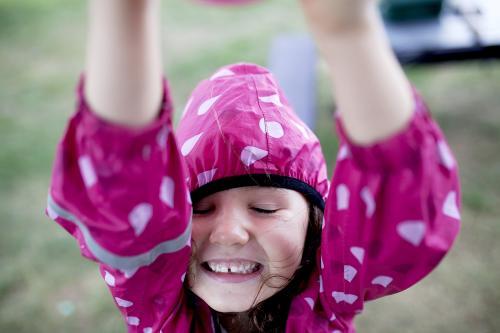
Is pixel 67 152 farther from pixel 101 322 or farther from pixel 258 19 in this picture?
pixel 258 19

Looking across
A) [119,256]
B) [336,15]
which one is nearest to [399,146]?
[336,15]

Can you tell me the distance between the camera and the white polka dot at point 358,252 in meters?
0.80

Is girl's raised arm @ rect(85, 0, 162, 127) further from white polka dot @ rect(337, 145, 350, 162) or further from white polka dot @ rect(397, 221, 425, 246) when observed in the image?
white polka dot @ rect(397, 221, 425, 246)

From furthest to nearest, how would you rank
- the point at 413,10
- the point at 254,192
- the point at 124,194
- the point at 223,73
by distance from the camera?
1. the point at 413,10
2. the point at 223,73
3. the point at 254,192
4. the point at 124,194

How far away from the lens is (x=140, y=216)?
0.75 meters

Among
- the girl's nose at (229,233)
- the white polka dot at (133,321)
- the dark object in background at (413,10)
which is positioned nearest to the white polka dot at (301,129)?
the girl's nose at (229,233)

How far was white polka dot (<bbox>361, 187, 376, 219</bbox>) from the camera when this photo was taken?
74 cm

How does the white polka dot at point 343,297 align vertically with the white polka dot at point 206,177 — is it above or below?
below

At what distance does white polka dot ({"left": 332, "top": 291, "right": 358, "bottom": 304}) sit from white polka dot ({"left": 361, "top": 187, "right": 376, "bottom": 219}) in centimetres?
21

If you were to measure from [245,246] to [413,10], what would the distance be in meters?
2.83

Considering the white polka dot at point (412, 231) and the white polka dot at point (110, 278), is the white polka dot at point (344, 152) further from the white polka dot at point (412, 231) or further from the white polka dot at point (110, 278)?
the white polka dot at point (110, 278)

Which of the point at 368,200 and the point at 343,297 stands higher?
the point at 368,200

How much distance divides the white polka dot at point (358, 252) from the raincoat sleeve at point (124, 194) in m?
0.24

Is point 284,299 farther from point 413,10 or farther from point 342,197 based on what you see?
point 413,10
